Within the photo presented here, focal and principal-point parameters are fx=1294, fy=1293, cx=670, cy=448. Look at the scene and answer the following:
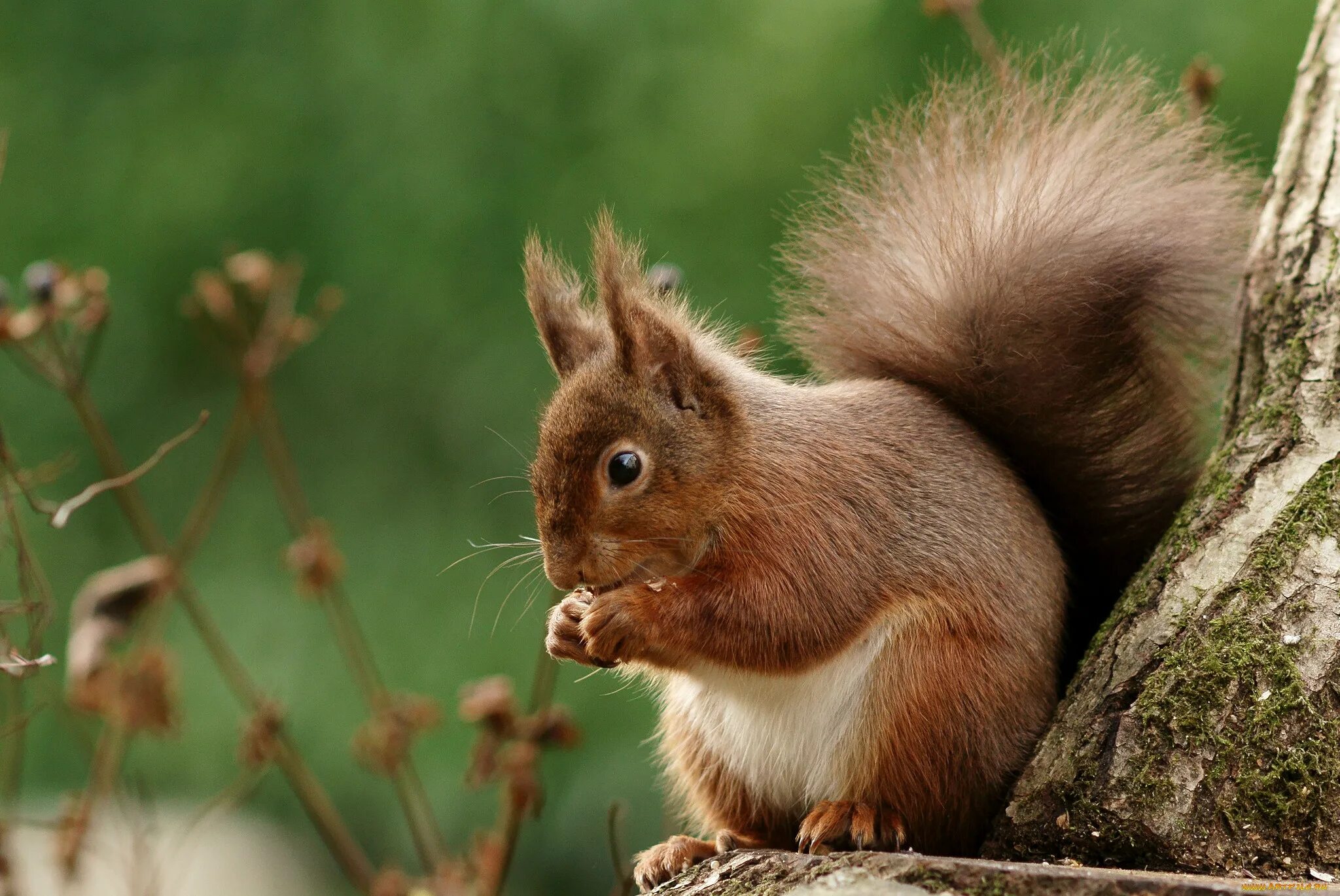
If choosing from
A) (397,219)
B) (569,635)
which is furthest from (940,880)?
(397,219)

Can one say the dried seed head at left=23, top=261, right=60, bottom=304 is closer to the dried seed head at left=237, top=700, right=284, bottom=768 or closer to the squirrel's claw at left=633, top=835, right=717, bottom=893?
the dried seed head at left=237, top=700, right=284, bottom=768

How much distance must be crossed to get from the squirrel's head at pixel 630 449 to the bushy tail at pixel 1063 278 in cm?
34

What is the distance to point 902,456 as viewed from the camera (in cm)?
173

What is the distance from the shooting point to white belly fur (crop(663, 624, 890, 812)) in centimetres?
159

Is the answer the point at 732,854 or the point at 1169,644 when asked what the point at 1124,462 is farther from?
the point at 732,854

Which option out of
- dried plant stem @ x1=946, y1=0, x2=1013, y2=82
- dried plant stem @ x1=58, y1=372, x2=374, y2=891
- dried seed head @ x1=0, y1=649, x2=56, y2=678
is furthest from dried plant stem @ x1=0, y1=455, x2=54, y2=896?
dried plant stem @ x1=946, y1=0, x2=1013, y2=82

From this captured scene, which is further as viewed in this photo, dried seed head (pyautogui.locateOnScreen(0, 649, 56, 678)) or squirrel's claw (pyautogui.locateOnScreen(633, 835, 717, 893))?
squirrel's claw (pyautogui.locateOnScreen(633, 835, 717, 893))

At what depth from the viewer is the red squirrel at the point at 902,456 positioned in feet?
5.16

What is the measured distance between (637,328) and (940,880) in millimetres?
850

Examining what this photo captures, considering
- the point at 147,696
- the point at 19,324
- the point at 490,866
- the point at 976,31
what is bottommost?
the point at 490,866

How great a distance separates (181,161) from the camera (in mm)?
3729

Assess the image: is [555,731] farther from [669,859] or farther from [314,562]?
[314,562]

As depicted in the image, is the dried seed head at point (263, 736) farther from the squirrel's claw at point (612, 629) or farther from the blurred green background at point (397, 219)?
the blurred green background at point (397, 219)

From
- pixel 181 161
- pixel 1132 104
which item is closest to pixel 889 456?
pixel 1132 104
